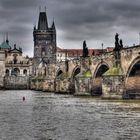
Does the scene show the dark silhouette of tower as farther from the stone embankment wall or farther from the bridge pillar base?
the bridge pillar base

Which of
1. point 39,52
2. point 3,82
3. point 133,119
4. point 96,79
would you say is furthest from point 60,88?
point 39,52

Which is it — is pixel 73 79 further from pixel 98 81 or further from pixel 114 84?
pixel 114 84

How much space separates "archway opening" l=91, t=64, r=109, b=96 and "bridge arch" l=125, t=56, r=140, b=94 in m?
10.9

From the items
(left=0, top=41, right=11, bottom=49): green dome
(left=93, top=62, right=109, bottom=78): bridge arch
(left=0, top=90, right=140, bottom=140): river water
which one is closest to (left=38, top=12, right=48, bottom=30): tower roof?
(left=0, top=41, right=11, bottom=49): green dome

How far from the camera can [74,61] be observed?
231 feet

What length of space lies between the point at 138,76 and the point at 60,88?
103 ft

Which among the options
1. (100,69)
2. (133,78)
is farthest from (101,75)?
(133,78)

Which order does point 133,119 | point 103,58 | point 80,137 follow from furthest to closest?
1. point 103,58
2. point 133,119
3. point 80,137

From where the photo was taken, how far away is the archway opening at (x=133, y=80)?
45.7 metres

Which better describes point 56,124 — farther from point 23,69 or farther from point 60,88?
point 23,69

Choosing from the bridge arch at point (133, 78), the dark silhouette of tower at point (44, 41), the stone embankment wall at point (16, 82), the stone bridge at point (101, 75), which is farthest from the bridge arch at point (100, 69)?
the dark silhouette of tower at point (44, 41)

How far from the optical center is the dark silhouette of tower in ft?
536

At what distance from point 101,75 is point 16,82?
6202 centimetres

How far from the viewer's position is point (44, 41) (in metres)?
168
